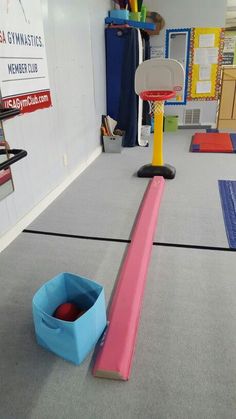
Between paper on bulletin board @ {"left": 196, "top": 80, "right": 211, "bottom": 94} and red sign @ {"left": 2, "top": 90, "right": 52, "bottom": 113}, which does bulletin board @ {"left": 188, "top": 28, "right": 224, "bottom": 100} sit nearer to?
paper on bulletin board @ {"left": 196, "top": 80, "right": 211, "bottom": 94}

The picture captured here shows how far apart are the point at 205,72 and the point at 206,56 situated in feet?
0.82

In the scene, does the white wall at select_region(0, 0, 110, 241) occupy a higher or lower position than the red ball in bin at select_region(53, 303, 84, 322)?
higher

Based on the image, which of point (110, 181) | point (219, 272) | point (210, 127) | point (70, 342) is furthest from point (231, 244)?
point (210, 127)

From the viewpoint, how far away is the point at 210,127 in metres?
5.61

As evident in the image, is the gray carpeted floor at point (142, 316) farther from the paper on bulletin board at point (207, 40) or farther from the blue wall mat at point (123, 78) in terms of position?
the paper on bulletin board at point (207, 40)

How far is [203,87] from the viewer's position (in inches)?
213

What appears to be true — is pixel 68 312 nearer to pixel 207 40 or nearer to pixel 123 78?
pixel 123 78

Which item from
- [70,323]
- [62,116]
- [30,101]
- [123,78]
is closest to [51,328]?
[70,323]

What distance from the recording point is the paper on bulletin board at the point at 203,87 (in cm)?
538

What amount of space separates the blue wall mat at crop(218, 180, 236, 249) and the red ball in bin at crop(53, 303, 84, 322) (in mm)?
1129

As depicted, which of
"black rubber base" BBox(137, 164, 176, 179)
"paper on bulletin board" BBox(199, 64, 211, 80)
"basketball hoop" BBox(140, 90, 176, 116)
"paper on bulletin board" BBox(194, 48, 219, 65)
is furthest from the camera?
"paper on bulletin board" BBox(199, 64, 211, 80)

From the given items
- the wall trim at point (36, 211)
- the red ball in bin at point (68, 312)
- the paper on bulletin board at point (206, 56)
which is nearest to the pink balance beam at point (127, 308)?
the red ball in bin at point (68, 312)

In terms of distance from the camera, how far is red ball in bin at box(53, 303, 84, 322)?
4.33 ft

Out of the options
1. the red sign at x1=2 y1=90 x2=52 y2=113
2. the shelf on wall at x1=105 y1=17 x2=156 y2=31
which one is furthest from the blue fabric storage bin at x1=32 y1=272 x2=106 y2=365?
the shelf on wall at x1=105 y1=17 x2=156 y2=31
